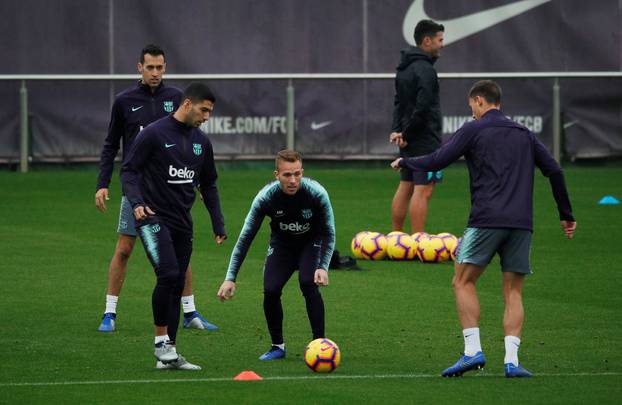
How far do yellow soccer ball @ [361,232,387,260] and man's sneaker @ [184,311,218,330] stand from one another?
4.24m

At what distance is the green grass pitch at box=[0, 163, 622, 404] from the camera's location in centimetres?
897

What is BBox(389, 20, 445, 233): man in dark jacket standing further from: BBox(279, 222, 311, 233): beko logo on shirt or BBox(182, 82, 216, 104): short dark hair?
BBox(182, 82, 216, 104): short dark hair

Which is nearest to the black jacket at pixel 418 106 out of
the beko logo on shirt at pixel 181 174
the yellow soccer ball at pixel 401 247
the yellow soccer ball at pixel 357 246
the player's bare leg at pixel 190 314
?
the yellow soccer ball at pixel 401 247

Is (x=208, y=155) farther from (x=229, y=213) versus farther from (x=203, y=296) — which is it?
(x=229, y=213)

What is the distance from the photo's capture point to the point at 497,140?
9.34 metres

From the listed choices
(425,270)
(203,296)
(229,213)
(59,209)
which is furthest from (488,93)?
(59,209)

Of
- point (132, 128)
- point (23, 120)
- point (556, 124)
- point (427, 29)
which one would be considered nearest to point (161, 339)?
point (132, 128)

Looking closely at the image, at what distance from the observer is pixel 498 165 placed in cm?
933

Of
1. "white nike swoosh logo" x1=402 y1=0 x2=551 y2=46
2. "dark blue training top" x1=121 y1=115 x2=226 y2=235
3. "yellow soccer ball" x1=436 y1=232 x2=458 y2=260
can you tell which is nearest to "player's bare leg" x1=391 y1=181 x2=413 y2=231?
"yellow soccer ball" x1=436 y1=232 x2=458 y2=260

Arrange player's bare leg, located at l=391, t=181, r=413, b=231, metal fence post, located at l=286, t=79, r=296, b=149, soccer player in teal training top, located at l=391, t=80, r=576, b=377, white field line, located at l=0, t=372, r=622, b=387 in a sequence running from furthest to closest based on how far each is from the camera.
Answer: metal fence post, located at l=286, t=79, r=296, b=149 → player's bare leg, located at l=391, t=181, r=413, b=231 → soccer player in teal training top, located at l=391, t=80, r=576, b=377 → white field line, located at l=0, t=372, r=622, b=387

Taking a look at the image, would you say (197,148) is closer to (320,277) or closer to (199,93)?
(199,93)

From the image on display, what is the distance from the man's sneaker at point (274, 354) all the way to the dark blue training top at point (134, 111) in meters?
2.39

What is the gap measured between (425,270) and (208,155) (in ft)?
16.5

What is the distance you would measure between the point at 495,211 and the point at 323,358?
4.96 ft
